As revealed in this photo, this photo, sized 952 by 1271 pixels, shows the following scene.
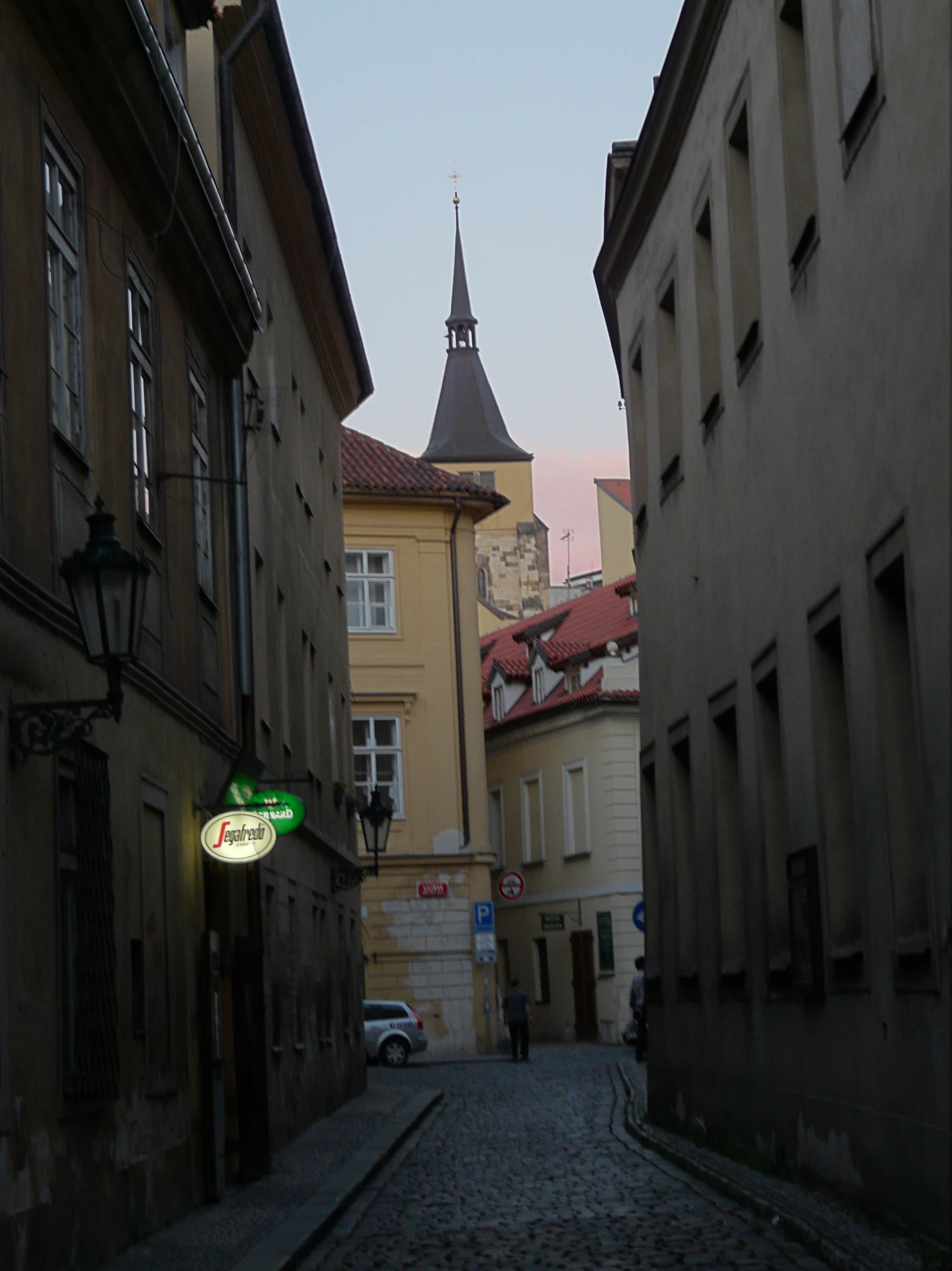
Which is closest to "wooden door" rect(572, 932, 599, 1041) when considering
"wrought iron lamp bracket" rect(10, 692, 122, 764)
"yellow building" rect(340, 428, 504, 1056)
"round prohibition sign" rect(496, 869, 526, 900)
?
"yellow building" rect(340, 428, 504, 1056)

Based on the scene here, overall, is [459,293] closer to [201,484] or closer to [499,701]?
[499,701]

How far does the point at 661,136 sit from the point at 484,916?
2635 centimetres

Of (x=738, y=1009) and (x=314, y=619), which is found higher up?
(x=314, y=619)

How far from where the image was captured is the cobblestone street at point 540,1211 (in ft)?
36.3

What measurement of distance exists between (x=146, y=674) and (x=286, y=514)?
35.3 ft

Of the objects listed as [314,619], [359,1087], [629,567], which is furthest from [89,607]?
[629,567]

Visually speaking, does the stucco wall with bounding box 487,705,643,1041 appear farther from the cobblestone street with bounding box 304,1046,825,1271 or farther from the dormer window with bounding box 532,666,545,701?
the cobblestone street with bounding box 304,1046,825,1271

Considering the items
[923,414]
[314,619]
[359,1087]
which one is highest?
[314,619]

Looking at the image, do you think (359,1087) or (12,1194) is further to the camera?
(359,1087)

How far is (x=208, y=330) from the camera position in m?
17.1

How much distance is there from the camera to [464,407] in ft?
369

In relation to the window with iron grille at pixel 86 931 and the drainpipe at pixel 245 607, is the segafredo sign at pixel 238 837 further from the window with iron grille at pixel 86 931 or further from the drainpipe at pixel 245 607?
the window with iron grille at pixel 86 931

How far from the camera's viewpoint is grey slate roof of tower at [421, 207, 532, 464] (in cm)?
11131

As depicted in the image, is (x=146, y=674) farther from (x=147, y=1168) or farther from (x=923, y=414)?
(x=923, y=414)
